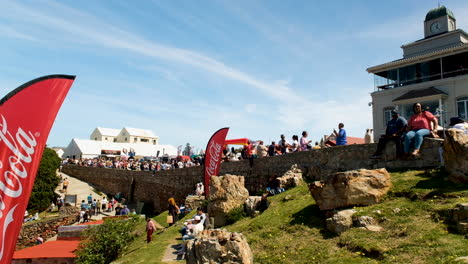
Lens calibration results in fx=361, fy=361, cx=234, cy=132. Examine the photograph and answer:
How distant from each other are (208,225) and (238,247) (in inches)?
212

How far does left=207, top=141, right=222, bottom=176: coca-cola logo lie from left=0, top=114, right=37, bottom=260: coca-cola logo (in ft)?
36.4

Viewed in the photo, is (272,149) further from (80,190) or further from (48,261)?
(80,190)

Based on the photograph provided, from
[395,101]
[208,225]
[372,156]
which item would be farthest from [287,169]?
[395,101]

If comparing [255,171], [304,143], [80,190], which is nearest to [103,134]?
[80,190]

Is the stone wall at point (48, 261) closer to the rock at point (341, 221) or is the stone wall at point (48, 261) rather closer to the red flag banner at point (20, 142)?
the red flag banner at point (20, 142)

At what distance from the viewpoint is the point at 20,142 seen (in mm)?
7172

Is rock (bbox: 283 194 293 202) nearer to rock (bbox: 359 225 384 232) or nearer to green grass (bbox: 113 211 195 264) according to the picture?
green grass (bbox: 113 211 195 264)

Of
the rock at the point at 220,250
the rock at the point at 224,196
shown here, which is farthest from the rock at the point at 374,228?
the rock at the point at 224,196

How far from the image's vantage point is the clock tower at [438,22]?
29.0 meters

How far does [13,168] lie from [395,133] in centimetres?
1117

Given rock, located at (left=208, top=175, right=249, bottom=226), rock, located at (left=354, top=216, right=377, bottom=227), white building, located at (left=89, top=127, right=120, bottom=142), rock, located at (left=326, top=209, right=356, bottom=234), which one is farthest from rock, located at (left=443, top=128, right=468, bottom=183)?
white building, located at (left=89, top=127, right=120, bottom=142)

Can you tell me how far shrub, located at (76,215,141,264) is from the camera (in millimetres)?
13867

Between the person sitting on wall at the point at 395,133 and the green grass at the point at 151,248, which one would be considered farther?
the person sitting on wall at the point at 395,133

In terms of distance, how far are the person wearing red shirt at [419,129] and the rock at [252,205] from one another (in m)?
5.61
